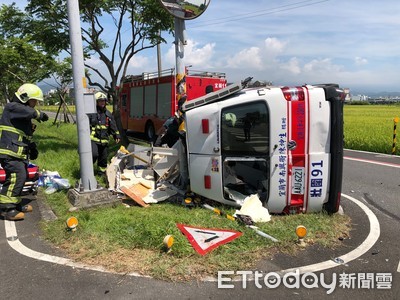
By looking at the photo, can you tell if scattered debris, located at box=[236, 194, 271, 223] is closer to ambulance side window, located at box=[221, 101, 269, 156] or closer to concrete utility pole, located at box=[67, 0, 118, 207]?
ambulance side window, located at box=[221, 101, 269, 156]

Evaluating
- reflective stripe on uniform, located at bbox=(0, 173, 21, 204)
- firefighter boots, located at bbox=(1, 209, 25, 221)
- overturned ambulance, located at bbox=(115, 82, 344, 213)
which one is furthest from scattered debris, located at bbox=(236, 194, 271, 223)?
reflective stripe on uniform, located at bbox=(0, 173, 21, 204)

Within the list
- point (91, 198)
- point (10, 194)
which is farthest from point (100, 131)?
point (10, 194)

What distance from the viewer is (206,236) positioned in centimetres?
408

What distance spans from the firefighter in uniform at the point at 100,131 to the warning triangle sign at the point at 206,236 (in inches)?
137

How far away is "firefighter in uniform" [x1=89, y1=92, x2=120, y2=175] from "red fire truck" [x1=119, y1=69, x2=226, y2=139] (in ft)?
19.2

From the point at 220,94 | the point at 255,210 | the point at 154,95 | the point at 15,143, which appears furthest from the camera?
the point at 154,95

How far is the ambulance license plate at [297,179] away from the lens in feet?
15.2

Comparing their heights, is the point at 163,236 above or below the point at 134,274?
above

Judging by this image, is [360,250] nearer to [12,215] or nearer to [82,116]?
[82,116]

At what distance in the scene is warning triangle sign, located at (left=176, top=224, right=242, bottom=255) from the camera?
3.81 metres

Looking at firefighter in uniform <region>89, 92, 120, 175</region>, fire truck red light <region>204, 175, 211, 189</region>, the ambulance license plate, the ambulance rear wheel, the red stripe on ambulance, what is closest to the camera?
the red stripe on ambulance
